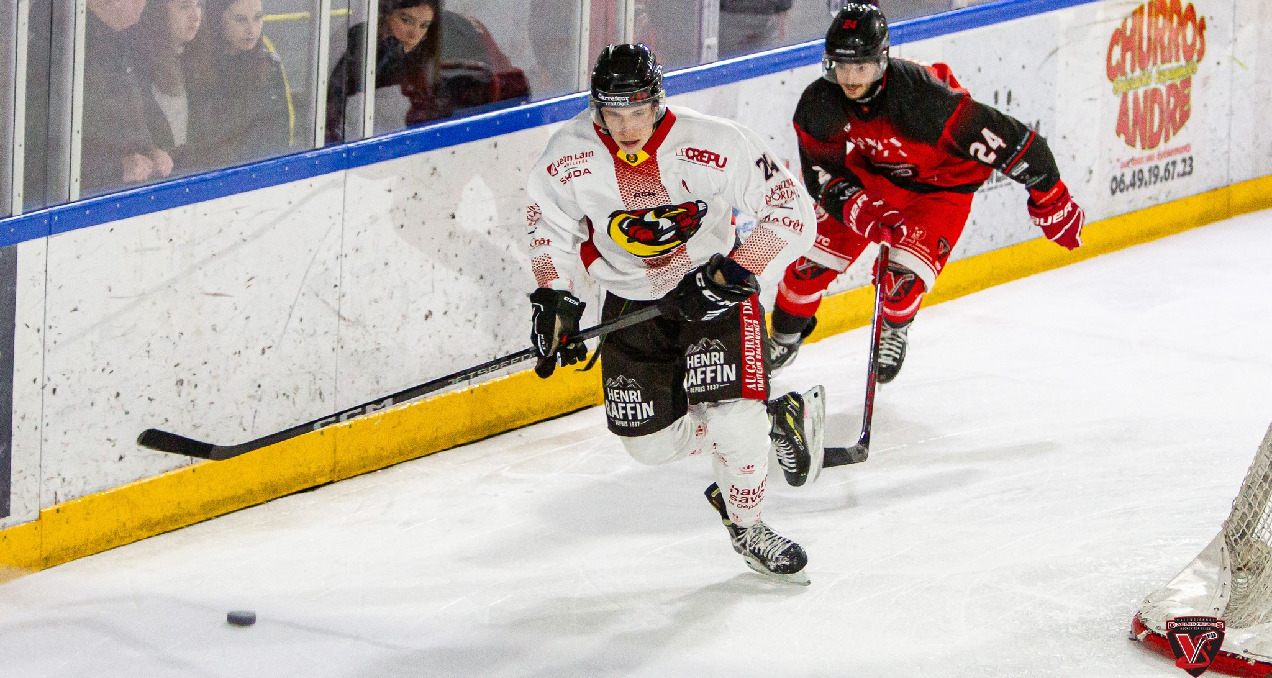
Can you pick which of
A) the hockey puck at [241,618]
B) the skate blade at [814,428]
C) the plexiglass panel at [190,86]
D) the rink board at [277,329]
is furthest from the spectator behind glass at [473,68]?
the hockey puck at [241,618]

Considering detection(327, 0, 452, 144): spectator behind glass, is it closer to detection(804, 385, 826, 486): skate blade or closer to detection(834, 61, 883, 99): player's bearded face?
detection(834, 61, 883, 99): player's bearded face

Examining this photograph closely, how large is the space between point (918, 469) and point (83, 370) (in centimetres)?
207

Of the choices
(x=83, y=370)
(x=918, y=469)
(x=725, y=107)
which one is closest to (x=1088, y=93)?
(x=725, y=107)

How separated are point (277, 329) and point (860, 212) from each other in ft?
5.34

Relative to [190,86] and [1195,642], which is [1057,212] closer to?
[1195,642]

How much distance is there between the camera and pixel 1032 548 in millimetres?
3723

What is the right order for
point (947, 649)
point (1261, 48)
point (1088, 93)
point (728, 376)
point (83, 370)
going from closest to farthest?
point (947, 649) → point (728, 376) → point (83, 370) → point (1088, 93) → point (1261, 48)

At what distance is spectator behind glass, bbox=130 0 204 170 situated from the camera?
377cm

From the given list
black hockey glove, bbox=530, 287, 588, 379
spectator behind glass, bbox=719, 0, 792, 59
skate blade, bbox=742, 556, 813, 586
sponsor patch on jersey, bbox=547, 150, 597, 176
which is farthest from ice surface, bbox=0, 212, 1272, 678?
spectator behind glass, bbox=719, 0, 792, 59

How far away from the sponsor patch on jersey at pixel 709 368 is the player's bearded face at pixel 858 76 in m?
1.17

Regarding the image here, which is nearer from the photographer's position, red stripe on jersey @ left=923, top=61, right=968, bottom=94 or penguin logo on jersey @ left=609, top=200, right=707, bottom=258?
penguin logo on jersey @ left=609, top=200, right=707, bottom=258

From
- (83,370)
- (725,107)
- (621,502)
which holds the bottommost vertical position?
(621,502)

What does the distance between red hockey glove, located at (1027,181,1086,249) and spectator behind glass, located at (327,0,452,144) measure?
164 centimetres

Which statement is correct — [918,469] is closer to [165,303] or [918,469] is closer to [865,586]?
[865,586]
